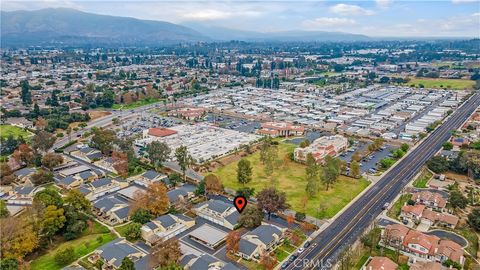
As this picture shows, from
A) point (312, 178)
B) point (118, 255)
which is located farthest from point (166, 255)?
point (312, 178)

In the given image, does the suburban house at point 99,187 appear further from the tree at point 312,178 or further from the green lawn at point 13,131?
the green lawn at point 13,131

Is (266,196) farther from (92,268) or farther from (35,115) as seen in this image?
(35,115)

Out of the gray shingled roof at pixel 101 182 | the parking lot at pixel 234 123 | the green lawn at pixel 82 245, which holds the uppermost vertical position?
the parking lot at pixel 234 123


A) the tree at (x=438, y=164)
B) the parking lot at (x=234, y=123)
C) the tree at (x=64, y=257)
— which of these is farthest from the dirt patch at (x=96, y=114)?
the tree at (x=438, y=164)

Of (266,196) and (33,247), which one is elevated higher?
(266,196)

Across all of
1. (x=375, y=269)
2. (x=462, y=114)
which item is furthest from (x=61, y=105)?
(x=462, y=114)

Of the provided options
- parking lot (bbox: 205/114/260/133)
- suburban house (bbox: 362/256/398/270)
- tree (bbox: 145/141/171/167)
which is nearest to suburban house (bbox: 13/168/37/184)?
tree (bbox: 145/141/171/167)
